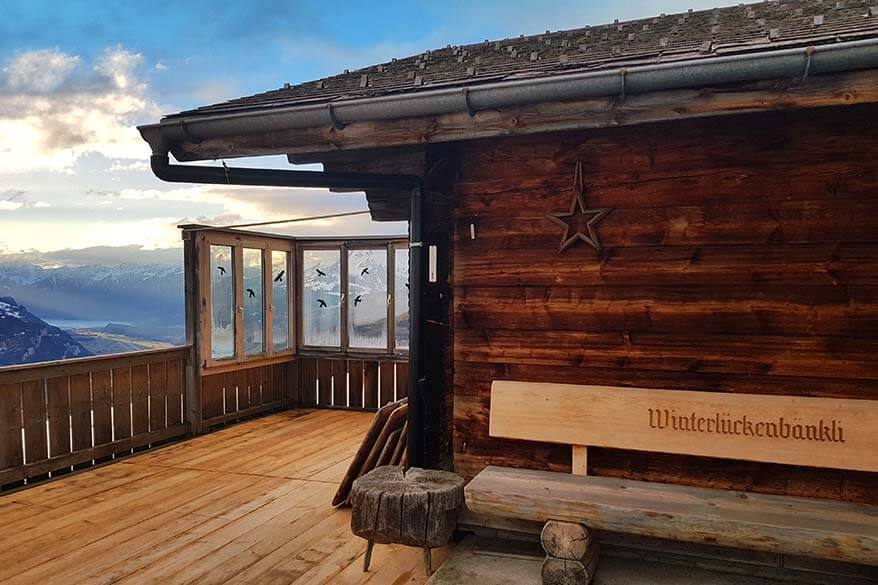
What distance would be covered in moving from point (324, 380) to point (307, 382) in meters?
0.29

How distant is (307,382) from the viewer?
8477 mm

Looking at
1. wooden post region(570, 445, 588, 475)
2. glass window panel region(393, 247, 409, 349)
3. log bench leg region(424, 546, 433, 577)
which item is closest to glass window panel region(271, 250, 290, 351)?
glass window panel region(393, 247, 409, 349)

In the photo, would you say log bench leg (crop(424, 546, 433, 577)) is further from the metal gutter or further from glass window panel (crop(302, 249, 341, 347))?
glass window panel (crop(302, 249, 341, 347))

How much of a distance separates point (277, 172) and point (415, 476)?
1988mm

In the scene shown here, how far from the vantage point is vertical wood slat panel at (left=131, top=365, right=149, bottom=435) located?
6066 millimetres

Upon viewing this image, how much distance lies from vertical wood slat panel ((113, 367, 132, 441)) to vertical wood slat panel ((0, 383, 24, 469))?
0.94 m

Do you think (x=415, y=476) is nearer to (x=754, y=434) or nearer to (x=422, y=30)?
(x=754, y=434)

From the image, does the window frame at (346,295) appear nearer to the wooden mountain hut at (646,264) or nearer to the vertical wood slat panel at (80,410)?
the vertical wood slat panel at (80,410)

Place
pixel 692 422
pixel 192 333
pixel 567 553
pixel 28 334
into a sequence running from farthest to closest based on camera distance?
pixel 28 334 → pixel 192 333 → pixel 692 422 → pixel 567 553

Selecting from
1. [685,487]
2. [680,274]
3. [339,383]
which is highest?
[680,274]

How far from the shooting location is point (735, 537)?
→ 8.45ft

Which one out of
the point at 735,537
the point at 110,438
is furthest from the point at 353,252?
the point at 735,537

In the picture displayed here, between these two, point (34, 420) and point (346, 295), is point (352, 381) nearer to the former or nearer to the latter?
point (346, 295)

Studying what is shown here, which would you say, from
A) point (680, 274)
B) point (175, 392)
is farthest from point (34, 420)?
point (680, 274)
